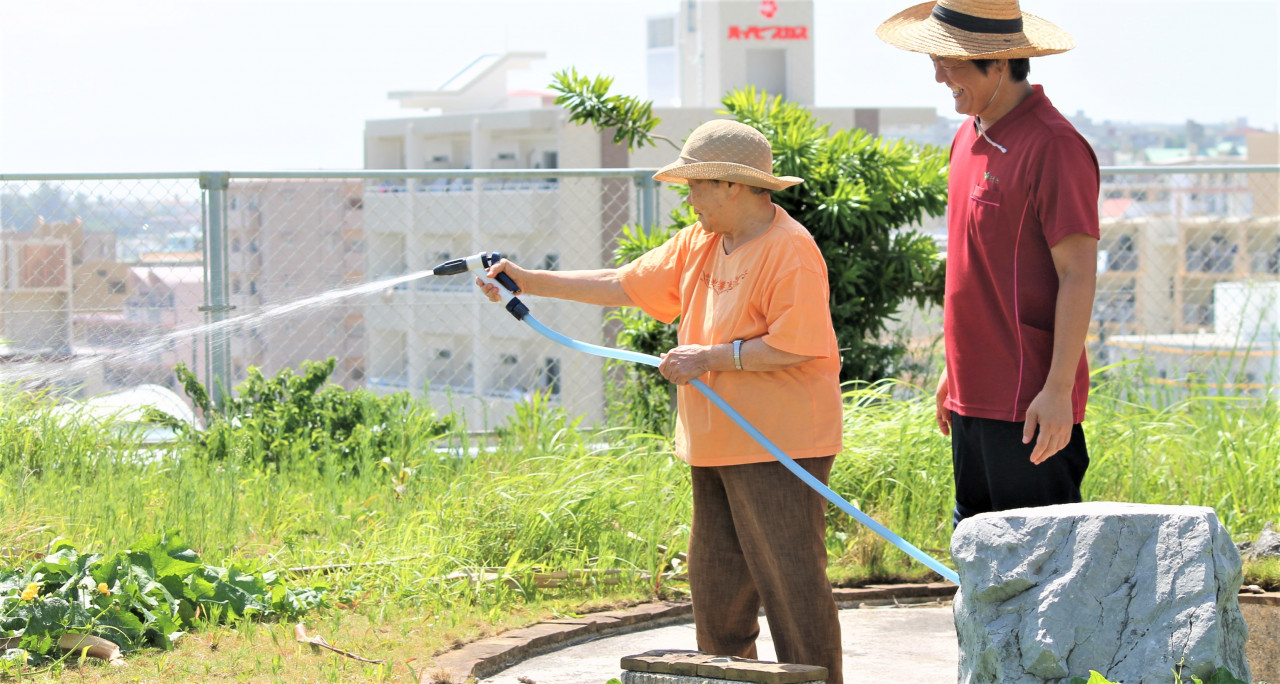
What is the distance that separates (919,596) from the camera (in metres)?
Answer: 5.12

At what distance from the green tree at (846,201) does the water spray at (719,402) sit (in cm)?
272

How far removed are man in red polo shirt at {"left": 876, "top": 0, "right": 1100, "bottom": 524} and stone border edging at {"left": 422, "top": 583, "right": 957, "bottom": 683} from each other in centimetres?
167

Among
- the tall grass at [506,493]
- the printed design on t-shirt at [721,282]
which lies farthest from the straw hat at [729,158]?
the tall grass at [506,493]

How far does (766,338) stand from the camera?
3248 millimetres

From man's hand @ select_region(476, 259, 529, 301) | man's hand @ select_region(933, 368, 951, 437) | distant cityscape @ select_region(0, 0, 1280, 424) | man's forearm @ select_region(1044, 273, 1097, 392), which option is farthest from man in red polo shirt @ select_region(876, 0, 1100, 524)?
distant cityscape @ select_region(0, 0, 1280, 424)

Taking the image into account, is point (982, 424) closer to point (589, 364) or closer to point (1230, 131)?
point (589, 364)

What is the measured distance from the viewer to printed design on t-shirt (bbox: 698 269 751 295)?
10.9 ft

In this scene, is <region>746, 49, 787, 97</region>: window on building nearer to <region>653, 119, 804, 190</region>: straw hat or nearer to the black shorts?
<region>653, 119, 804, 190</region>: straw hat

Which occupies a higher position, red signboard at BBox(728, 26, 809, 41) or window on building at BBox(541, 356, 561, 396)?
red signboard at BBox(728, 26, 809, 41)

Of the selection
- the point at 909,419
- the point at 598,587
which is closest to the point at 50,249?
→ the point at 598,587

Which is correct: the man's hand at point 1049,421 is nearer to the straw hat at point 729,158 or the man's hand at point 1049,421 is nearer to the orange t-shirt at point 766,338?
the orange t-shirt at point 766,338

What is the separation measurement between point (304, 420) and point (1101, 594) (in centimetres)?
493

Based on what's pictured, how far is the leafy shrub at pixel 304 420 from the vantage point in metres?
6.36

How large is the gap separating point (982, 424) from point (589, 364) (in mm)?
28641
